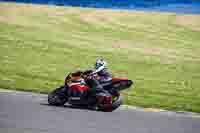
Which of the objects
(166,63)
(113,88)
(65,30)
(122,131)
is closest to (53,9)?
(65,30)

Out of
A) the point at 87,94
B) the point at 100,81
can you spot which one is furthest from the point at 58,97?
the point at 100,81

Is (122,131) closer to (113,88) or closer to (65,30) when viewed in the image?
(113,88)

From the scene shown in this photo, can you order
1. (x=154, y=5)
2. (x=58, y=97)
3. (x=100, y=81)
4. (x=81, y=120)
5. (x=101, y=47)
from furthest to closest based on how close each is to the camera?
1. (x=101, y=47)
2. (x=154, y=5)
3. (x=58, y=97)
4. (x=100, y=81)
5. (x=81, y=120)

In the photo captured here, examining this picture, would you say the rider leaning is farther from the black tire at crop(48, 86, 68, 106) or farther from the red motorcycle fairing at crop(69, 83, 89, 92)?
the black tire at crop(48, 86, 68, 106)

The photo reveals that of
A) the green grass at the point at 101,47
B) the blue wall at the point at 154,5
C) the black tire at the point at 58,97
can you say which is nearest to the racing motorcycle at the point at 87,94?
the black tire at the point at 58,97

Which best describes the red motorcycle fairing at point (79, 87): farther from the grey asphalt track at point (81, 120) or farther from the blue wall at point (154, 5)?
the blue wall at point (154, 5)

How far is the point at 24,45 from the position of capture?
92.9 feet

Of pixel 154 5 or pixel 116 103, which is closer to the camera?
pixel 116 103

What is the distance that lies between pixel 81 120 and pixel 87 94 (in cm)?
218

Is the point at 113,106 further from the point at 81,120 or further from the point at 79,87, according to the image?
the point at 81,120

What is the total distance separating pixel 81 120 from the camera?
46.4 ft

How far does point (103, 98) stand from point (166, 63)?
10.7 m

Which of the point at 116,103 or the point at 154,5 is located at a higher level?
the point at 154,5

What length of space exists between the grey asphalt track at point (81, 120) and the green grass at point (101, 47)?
3746 mm
